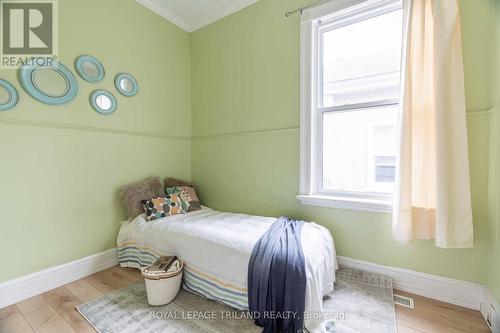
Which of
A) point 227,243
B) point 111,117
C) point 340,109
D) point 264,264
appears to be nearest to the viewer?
point 264,264

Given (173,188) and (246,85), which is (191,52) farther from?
(173,188)

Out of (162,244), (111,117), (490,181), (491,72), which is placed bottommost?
(162,244)

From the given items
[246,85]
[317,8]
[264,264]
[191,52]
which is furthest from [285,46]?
[264,264]

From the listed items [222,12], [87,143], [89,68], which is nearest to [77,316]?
[87,143]

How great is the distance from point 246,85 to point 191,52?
1133 mm

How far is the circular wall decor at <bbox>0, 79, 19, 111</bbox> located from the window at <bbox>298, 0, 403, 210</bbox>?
2.35m

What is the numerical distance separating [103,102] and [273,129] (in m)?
1.73

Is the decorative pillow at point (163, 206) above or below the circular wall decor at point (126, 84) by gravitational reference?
below

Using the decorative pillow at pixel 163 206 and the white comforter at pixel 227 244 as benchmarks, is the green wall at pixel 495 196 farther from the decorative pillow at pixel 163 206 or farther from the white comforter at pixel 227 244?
the decorative pillow at pixel 163 206

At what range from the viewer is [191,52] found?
305 centimetres

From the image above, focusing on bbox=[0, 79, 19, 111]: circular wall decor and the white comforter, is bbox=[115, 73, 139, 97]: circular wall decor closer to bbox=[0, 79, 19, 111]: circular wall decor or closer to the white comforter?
bbox=[0, 79, 19, 111]: circular wall decor

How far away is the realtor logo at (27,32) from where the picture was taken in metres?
1.68

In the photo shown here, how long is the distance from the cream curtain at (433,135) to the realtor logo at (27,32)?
113 inches

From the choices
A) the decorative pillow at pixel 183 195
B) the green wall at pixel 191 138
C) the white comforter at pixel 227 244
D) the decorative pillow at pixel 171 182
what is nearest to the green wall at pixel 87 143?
the green wall at pixel 191 138
